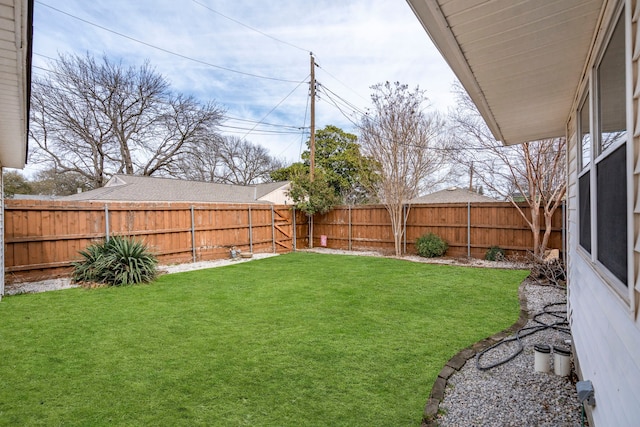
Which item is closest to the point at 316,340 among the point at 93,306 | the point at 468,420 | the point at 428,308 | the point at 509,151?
the point at 468,420

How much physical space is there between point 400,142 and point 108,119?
18.7 metres

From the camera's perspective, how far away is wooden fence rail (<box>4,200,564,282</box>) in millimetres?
6754

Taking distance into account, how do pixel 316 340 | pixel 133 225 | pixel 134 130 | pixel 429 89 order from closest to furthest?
pixel 316 340
pixel 133 225
pixel 429 89
pixel 134 130

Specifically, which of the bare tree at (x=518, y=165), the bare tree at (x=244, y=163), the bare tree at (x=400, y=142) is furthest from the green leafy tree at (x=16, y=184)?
the bare tree at (x=518, y=165)

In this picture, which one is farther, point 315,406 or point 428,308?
point 428,308

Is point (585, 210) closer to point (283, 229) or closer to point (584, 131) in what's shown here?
point (584, 131)

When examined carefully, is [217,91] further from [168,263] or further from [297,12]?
[168,263]

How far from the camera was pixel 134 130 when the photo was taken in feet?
66.8

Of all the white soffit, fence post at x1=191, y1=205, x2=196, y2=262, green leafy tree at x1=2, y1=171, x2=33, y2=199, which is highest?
green leafy tree at x1=2, y1=171, x2=33, y2=199

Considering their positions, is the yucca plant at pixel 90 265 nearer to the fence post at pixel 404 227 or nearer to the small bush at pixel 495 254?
the fence post at pixel 404 227

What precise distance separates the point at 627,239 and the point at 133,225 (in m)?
9.21

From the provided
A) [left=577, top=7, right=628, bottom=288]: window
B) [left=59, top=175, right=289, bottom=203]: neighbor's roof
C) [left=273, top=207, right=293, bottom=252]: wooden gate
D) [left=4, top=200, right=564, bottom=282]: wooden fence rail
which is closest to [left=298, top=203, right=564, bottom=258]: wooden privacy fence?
[left=4, top=200, right=564, bottom=282]: wooden fence rail

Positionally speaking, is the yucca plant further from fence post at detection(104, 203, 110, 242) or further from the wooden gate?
the wooden gate

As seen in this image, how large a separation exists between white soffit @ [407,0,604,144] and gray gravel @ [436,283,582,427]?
2466 mm
